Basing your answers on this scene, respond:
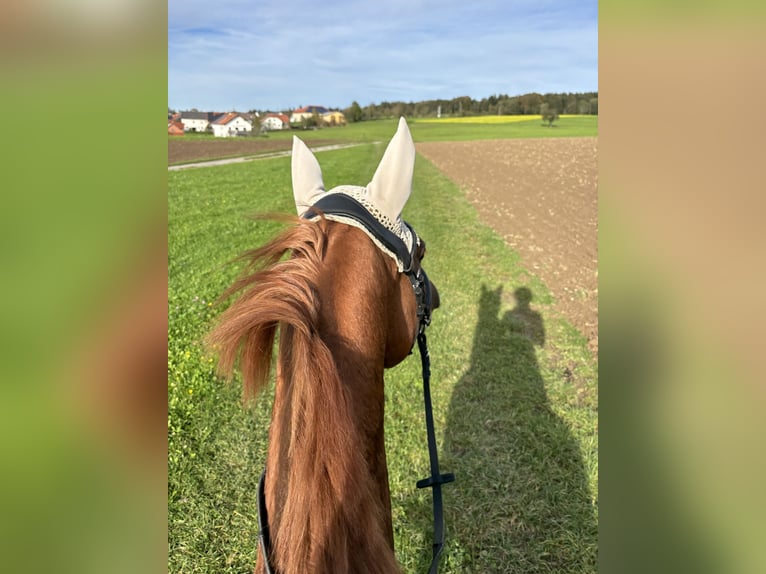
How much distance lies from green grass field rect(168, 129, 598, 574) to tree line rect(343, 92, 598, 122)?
44.3 metres

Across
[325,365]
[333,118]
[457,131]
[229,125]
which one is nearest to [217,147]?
[333,118]

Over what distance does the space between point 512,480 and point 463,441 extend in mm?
635

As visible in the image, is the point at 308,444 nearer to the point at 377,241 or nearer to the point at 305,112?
the point at 377,241

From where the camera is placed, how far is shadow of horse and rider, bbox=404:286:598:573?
11.4 ft

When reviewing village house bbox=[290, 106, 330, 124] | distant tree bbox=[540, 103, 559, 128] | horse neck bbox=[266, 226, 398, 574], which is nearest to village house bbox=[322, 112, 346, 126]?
village house bbox=[290, 106, 330, 124]

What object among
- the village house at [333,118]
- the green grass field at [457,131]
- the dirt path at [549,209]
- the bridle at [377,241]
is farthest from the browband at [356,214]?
the village house at [333,118]

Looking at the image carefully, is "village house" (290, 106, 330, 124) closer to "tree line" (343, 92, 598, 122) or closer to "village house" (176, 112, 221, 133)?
"tree line" (343, 92, 598, 122)

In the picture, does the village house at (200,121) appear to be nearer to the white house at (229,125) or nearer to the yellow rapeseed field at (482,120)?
the white house at (229,125)
